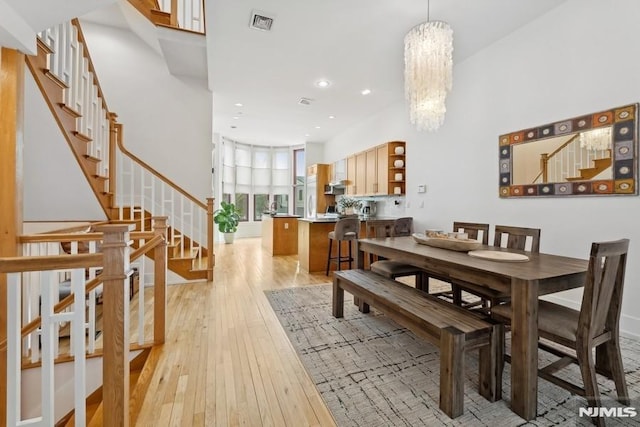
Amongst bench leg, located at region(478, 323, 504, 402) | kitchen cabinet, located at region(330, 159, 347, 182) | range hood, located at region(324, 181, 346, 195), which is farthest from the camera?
range hood, located at region(324, 181, 346, 195)

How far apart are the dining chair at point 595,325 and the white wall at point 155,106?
5.30m

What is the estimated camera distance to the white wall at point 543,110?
8.11 feet

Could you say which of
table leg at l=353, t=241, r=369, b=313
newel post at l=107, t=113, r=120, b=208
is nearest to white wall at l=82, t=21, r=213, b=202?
newel post at l=107, t=113, r=120, b=208

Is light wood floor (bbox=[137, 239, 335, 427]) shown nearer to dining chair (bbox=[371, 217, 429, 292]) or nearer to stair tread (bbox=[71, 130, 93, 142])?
dining chair (bbox=[371, 217, 429, 292])

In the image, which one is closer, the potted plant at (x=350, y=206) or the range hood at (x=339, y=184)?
the potted plant at (x=350, y=206)

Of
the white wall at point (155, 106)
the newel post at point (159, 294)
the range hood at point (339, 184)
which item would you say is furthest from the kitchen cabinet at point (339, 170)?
the newel post at point (159, 294)

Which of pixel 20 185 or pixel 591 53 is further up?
pixel 591 53

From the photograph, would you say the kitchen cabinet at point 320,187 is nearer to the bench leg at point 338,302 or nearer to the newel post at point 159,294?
the bench leg at point 338,302

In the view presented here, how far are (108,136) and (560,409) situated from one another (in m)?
5.57

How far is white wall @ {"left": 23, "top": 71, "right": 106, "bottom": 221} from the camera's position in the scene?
295cm

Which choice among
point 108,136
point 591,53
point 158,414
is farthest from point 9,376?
point 591,53

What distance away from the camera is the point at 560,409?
5.24 feet

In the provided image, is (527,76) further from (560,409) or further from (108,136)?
(108,136)

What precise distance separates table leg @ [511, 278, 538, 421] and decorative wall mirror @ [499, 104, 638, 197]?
72.0 inches
